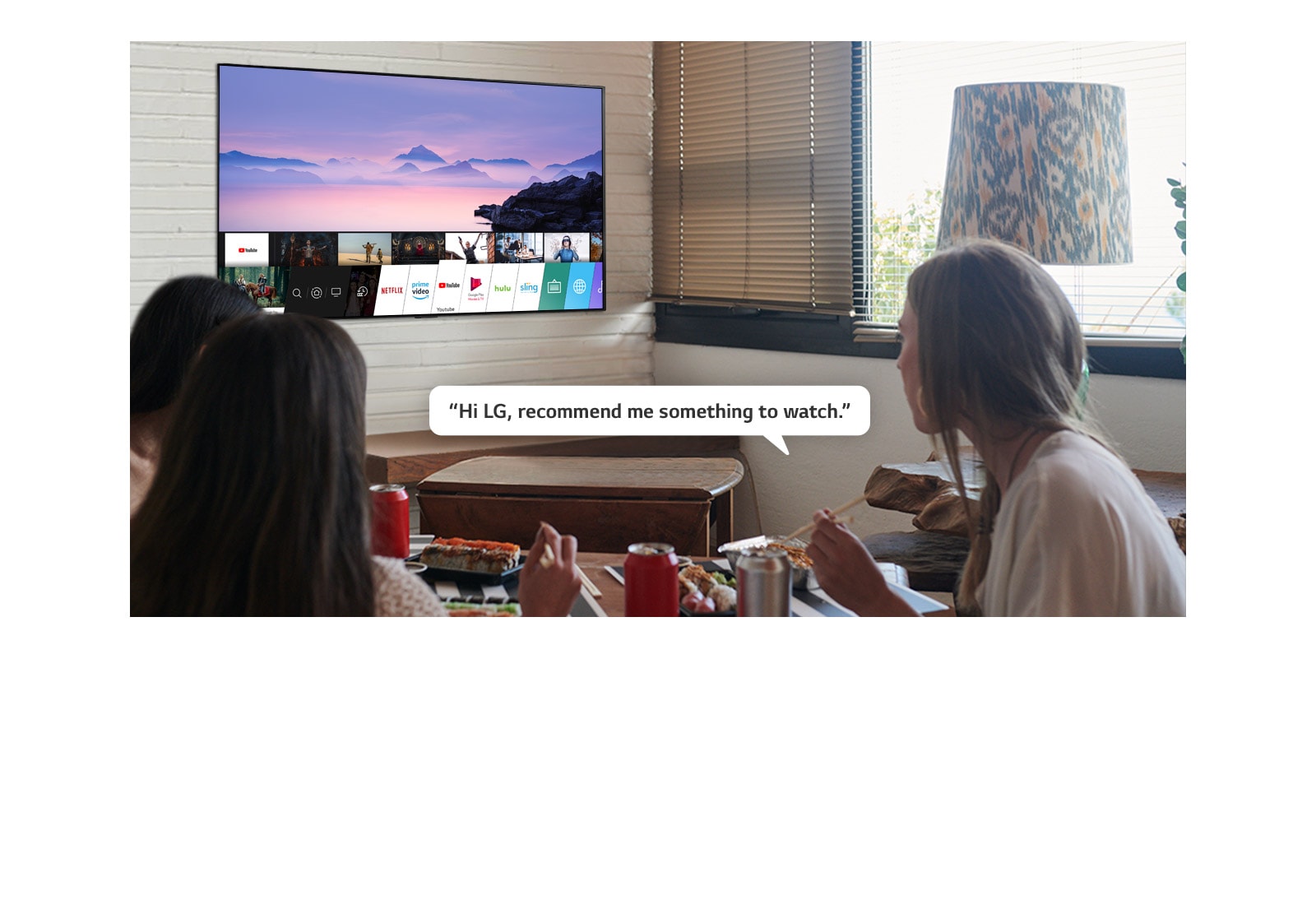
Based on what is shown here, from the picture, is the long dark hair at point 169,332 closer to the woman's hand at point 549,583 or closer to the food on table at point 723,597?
the woman's hand at point 549,583

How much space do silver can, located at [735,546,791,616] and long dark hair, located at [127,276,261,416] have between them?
0.60 m

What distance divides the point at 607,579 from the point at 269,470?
1.71 ft

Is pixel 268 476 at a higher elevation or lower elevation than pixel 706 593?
higher

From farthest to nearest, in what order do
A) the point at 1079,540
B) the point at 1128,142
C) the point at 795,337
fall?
the point at 795,337, the point at 1128,142, the point at 1079,540

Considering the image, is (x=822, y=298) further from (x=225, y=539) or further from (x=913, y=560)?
(x=225, y=539)

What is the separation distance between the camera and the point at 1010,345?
3.67 feet

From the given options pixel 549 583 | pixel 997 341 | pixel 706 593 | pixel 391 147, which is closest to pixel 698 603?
pixel 706 593

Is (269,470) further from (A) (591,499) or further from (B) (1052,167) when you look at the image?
(B) (1052,167)

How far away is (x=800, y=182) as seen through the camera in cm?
242

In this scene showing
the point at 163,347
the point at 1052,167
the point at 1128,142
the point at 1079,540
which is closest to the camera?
the point at 1079,540

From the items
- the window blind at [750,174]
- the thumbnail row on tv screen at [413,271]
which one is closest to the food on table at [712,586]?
the thumbnail row on tv screen at [413,271]

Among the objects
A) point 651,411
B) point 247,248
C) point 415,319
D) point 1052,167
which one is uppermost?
point 1052,167
